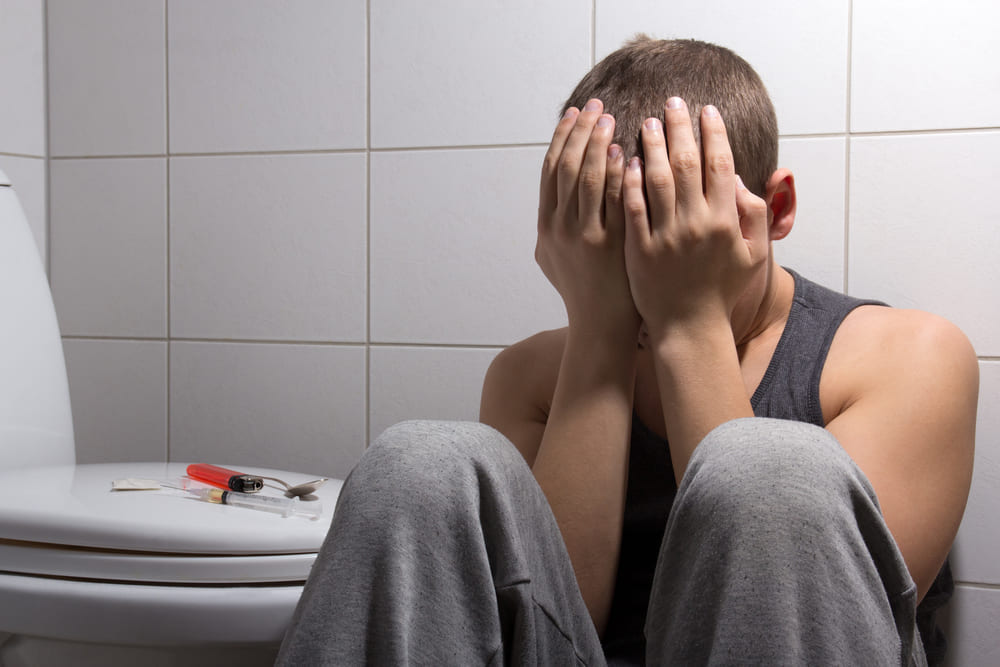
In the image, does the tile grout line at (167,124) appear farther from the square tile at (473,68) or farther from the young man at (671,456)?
the young man at (671,456)

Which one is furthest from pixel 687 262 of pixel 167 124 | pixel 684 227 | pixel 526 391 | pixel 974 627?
pixel 167 124

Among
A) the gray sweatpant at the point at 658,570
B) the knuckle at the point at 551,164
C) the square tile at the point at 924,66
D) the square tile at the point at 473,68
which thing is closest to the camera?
the gray sweatpant at the point at 658,570

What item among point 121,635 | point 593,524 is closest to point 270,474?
point 121,635

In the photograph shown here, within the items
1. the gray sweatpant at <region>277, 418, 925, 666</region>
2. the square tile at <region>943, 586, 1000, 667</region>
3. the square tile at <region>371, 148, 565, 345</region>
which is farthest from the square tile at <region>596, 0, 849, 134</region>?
the gray sweatpant at <region>277, 418, 925, 666</region>

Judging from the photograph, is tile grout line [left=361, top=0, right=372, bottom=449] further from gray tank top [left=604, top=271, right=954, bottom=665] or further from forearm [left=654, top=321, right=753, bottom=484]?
forearm [left=654, top=321, right=753, bottom=484]

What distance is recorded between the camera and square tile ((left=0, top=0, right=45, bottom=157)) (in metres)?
1.29

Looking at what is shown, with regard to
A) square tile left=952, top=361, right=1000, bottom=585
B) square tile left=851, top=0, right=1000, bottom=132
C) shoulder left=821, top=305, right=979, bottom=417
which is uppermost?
square tile left=851, top=0, right=1000, bottom=132

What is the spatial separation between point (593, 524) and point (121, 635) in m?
0.41

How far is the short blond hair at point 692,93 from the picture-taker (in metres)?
0.76

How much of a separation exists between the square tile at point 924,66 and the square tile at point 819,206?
5 centimetres

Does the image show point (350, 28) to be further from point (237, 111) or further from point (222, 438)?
point (222, 438)

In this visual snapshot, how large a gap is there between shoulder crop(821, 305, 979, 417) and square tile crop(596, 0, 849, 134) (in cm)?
38

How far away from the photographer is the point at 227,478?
90 centimetres

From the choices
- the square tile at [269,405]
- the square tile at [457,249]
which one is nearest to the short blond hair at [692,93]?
the square tile at [457,249]
